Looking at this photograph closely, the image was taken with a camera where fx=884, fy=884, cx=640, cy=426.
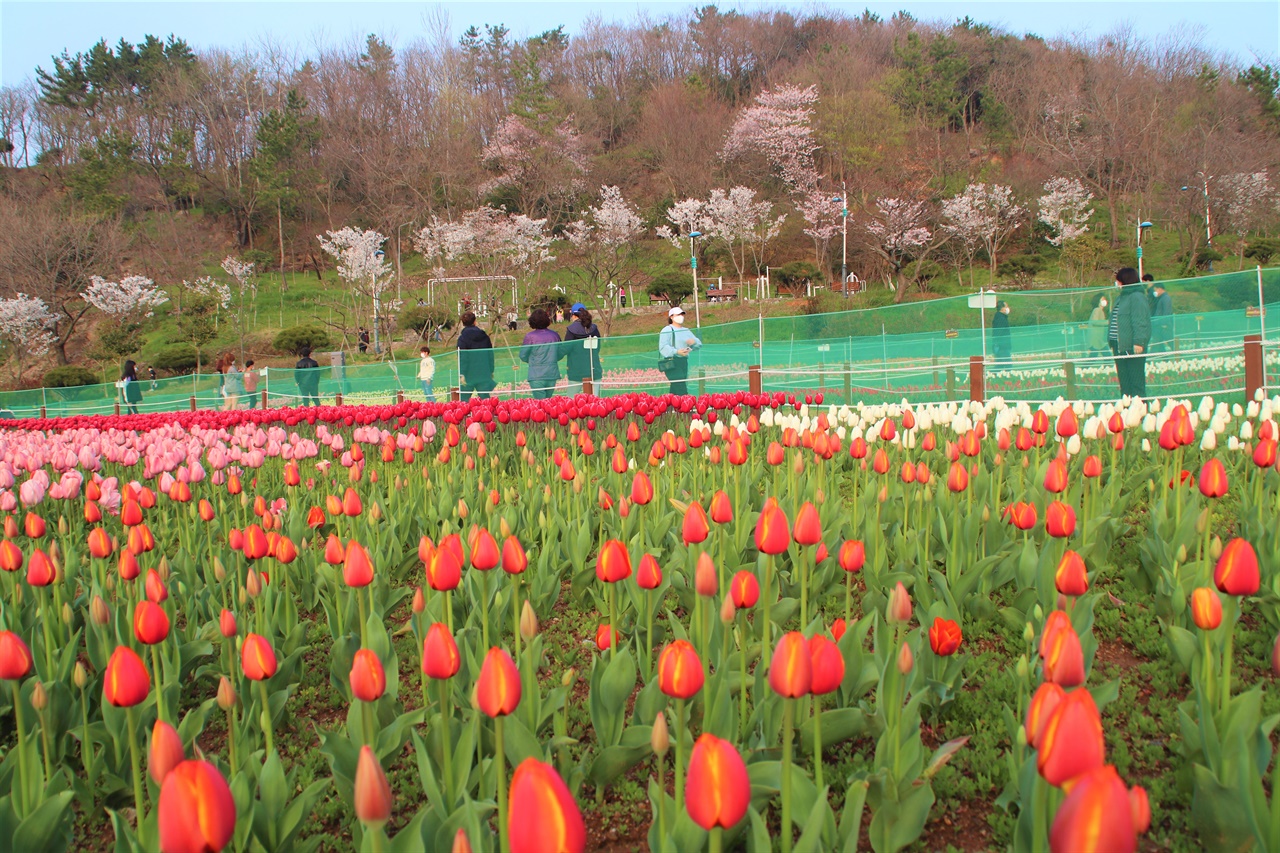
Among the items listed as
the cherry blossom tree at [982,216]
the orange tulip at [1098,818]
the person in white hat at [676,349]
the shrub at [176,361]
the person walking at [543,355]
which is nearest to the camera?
the orange tulip at [1098,818]

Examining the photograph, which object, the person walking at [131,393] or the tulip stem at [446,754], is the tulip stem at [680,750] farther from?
the person walking at [131,393]

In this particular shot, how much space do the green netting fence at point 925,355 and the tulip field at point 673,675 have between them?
564 centimetres

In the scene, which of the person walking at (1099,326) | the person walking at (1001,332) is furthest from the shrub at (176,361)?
the person walking at (1099,326)

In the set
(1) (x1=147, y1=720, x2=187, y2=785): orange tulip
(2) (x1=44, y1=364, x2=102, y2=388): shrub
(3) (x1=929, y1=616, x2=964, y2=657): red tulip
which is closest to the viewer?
(1) (x1=147, y1=720, x2=187, y2=785): orange tulip

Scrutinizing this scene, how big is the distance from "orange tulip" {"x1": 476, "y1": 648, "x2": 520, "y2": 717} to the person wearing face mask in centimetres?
967

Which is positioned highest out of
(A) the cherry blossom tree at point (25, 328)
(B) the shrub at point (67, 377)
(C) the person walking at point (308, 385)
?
(A) the cherry blossom tree at point (25, 328)

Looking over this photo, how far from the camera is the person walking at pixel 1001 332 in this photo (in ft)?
34.5

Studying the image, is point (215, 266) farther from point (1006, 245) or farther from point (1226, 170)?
point (1226, 170)

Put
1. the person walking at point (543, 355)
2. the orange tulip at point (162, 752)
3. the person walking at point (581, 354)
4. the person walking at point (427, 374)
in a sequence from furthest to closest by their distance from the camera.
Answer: the person walking at point (427, 374) → the person walking at point (581, 354) → the person walking at point (543, 355) → the orange tulip at point (162, 752)

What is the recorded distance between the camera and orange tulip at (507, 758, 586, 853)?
2.88 feet

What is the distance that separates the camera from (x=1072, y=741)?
3.36 ft

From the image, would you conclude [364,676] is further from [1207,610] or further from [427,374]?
[427,374]

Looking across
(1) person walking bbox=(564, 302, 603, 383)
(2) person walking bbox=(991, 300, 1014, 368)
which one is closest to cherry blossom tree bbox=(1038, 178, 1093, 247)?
Answer: (2) person walking bbox=(991, 300, 1014, 368)

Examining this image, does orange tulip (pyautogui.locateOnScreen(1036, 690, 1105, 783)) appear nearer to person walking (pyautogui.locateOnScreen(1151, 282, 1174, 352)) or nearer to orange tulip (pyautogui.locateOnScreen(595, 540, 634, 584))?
orange tulip (pyautogui.locateOnScreen(595, 540, 634, 584))
